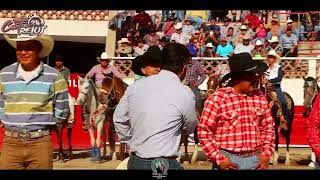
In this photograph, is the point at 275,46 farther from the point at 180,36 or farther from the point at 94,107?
the point at 94,107

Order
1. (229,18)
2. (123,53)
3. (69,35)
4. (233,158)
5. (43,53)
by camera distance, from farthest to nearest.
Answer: (69,35), (229,18), (123,53), (43,53), (233,158)

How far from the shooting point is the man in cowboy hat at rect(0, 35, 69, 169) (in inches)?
199

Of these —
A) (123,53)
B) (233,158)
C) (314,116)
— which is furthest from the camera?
(123,53)

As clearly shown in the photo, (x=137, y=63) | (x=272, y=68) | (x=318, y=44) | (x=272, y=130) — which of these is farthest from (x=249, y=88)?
(x=318, y=44)

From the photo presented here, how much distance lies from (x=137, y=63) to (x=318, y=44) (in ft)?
48.1

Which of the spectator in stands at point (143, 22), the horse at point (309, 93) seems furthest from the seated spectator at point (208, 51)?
the horse at point (309, 93)

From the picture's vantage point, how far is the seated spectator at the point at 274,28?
62.0 ft

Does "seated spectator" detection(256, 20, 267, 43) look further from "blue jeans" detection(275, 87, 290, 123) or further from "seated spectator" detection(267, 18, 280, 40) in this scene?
"blue jeans" detection(275, 87, 290, 123)

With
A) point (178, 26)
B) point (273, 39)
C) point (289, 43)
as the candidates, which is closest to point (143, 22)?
point (178, 26)

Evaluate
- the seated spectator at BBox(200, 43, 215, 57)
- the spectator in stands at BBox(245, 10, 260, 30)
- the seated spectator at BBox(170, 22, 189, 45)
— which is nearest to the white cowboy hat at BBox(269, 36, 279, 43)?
the spectator in stands at BBox(245, 10, 260, 30)

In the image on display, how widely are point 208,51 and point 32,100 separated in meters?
13.2

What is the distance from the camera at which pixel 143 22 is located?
2005 cm
